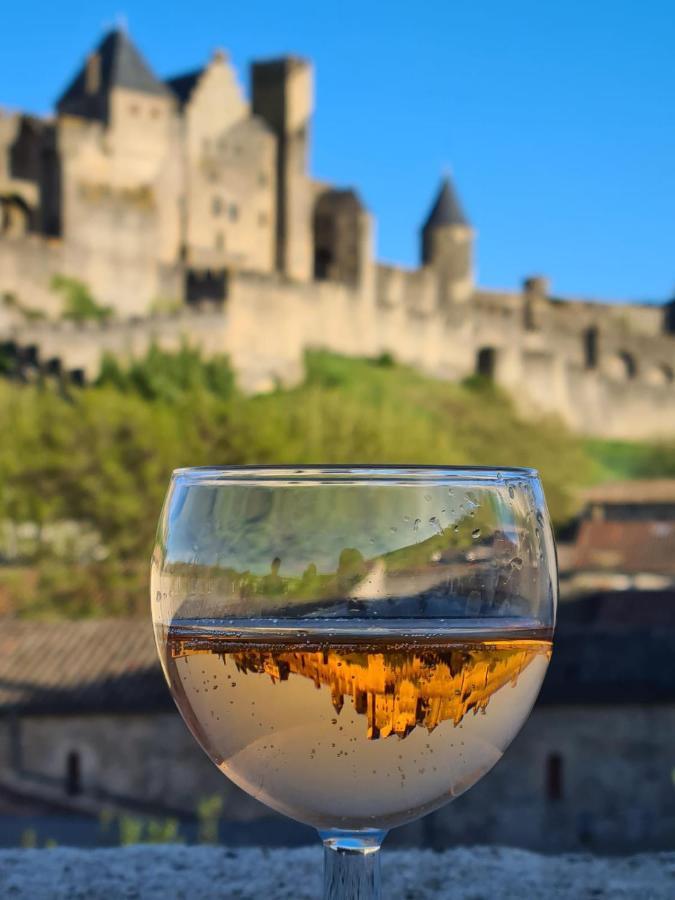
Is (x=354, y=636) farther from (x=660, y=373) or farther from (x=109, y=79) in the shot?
(x=660, y=373)

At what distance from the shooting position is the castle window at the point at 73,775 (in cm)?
2191

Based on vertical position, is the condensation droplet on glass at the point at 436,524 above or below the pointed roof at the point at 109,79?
below

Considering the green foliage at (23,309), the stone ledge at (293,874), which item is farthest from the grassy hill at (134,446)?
the stone ledge at (293,874)

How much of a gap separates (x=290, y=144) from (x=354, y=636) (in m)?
55.1

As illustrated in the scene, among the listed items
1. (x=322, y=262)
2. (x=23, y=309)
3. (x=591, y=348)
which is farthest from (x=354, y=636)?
(x=591, y=348)

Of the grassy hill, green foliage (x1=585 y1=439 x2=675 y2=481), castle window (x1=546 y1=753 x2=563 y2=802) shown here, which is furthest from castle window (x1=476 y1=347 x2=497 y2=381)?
castle window (x1=546 y1=753 x2=563 y2=802)

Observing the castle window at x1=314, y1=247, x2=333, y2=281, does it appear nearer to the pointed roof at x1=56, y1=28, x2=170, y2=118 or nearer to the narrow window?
the pointed roof at x1=56, y1=28, x2=170, y2=118

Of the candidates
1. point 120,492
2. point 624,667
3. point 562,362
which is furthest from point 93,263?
point 624,667

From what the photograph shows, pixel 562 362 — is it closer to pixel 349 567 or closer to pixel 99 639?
pixel 99 639

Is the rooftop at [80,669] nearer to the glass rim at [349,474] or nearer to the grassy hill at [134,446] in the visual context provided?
the grassy hill at [134,446]

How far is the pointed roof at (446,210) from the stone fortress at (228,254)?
0.27ft

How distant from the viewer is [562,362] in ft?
197

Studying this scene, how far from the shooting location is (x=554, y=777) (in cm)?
2005

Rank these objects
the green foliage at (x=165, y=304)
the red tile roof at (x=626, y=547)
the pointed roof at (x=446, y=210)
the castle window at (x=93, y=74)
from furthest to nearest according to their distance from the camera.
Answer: the pointed roof at (x=446, y=210), the castle window at (x=93, y=74), the green foliage at (x=165, y=304), the red tile roof at (x=626, y=547)
